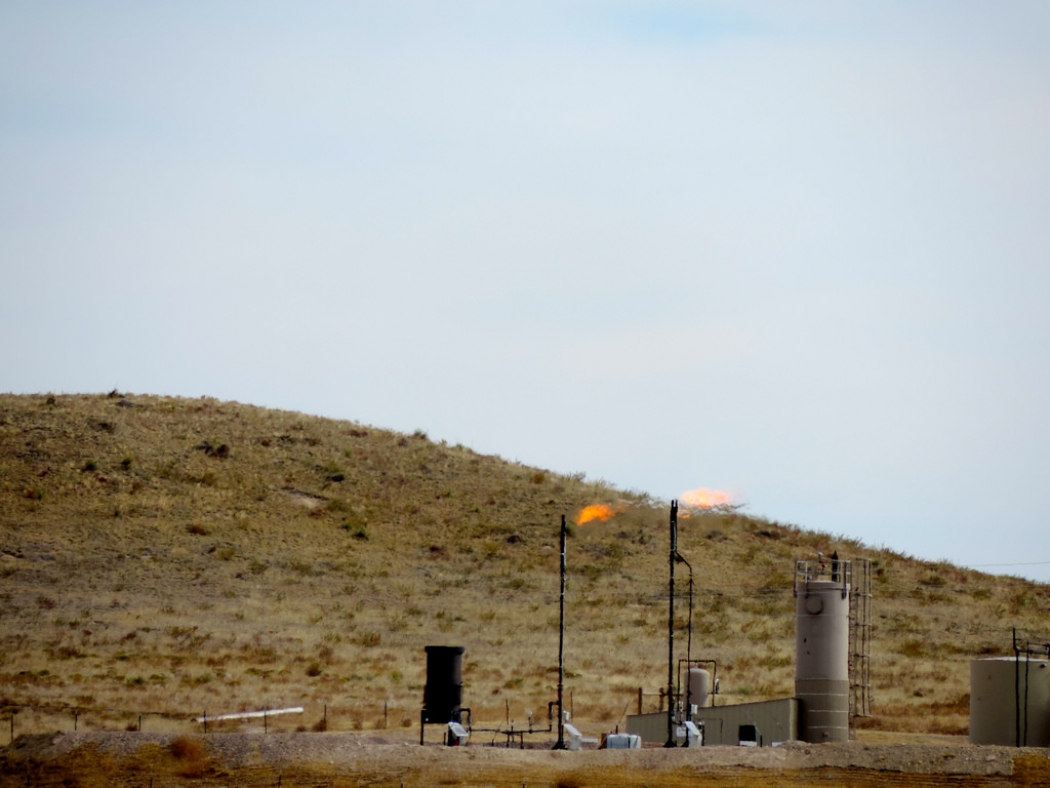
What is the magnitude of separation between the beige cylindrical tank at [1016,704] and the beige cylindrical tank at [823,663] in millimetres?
3994

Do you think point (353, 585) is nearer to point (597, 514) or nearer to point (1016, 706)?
point (597, 514)

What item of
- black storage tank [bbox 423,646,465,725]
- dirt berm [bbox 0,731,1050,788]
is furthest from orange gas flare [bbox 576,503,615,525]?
dirt berm [bbox 0,731,1050,788]

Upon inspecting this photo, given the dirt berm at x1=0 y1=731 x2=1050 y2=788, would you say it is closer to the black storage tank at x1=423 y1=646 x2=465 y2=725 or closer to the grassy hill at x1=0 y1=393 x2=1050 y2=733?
the black storage tank at x1=423 y1=646 x2=465 y2=725

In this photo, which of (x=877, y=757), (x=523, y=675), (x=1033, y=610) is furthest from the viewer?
(x=1033, y=610)

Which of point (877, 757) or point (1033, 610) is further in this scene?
point (1033, 610)

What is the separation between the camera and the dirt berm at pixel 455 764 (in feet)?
104

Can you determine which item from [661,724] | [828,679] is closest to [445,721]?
[661,724]

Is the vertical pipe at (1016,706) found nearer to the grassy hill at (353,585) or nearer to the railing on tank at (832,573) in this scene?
the railing on tank at (832,573)

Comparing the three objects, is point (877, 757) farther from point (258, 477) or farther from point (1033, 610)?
point (258, 477)

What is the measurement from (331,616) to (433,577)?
9.46m

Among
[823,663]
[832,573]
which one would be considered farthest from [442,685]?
[832,573]

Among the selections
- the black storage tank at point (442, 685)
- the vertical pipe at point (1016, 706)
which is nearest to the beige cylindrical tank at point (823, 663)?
the vertical pipe at point (1016, 706)

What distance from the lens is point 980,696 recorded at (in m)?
39.7

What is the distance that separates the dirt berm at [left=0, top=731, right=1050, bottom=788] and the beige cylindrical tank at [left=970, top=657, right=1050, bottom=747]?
4330 mm
